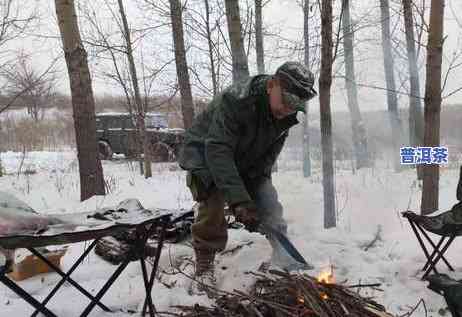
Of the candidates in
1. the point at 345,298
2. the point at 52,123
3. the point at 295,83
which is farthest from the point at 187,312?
the point at 52,123

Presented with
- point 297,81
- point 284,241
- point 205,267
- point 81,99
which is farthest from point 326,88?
point 81,99

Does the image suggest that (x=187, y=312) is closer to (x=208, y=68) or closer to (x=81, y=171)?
(x=81, y=171)

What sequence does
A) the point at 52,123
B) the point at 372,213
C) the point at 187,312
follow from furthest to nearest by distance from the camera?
1. the point at 52,123
2. the point at 372,213
3. the point at 187,312

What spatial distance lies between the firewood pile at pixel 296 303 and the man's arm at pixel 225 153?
1.87ft

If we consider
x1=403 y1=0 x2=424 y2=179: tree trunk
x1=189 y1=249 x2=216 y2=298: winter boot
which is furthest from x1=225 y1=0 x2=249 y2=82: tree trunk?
x1=403 y1=0 x2=424 y2=179: tree trunk

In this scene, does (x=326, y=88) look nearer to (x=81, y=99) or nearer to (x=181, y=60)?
(x=81, y=99)

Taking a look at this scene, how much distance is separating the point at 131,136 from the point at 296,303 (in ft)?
44.3

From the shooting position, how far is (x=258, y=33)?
33.6 feet

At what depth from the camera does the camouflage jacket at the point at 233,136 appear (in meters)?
2.66

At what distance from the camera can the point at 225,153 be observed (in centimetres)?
269

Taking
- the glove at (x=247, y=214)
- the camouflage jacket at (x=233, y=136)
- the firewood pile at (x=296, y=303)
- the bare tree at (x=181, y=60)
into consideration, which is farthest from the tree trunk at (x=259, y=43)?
the firewood pile at (x=296, y=303)

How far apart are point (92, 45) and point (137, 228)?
8.62 metres

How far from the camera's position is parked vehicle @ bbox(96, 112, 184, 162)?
1441 centimetres

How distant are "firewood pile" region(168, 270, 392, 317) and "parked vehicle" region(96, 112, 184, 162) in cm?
1214
